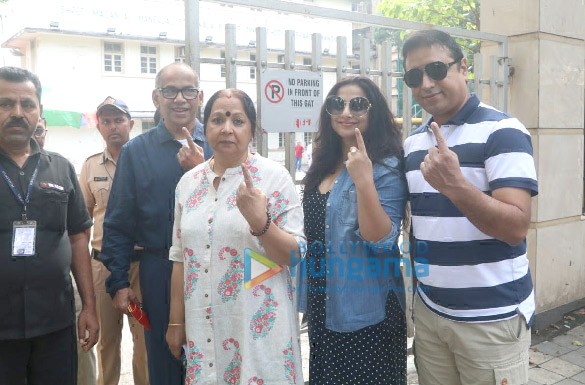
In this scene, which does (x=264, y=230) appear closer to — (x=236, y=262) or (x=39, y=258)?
(x=236, y=262)

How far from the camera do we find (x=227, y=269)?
6.91ft

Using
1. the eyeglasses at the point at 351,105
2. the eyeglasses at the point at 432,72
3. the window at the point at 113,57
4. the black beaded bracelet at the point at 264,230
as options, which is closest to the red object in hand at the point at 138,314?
the black beaded bracelet at the point at 264,230

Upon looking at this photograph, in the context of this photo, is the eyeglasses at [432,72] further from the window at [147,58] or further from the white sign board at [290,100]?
the window at [147,58]

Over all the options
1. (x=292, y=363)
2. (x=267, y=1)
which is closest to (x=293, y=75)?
(x=267, y=1)

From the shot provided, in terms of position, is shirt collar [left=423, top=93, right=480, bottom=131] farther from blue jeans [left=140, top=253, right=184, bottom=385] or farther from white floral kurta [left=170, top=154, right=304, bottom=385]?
blue jeans [left=140, top=253, right=184, bottom=385]

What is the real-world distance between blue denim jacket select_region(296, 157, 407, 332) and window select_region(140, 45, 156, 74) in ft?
79.0

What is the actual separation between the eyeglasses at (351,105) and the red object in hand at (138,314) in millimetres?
1371

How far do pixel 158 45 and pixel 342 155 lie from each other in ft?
78.1

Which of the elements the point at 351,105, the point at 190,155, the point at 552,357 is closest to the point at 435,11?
the point at 552,357

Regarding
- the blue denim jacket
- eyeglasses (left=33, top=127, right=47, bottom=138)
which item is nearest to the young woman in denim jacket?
the blue denim jacket

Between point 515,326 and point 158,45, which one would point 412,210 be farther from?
point 158,45

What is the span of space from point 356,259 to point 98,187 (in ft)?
7.51

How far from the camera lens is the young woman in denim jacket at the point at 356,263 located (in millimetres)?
2268

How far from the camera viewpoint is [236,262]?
210cm
